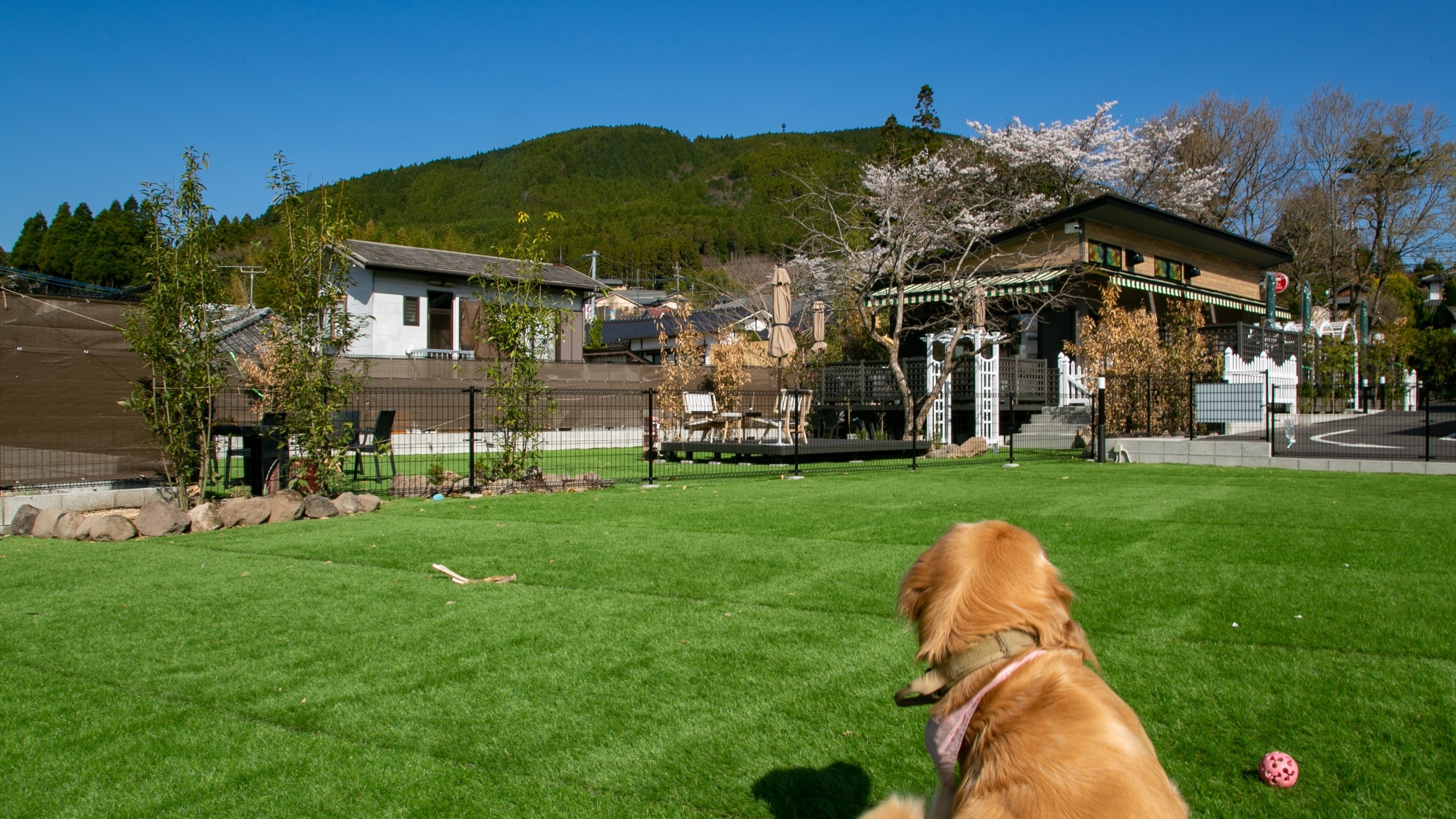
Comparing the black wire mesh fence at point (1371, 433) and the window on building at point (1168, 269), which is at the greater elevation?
the window on building at point (1168, 269)

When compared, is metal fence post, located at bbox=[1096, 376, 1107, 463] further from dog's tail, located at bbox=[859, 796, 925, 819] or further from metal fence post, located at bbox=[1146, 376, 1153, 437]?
dog's tail, located at bbox=[859, 796, 925, 819]

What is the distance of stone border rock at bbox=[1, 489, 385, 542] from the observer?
24.9 feet

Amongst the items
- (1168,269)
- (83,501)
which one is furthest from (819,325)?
(1168,269)

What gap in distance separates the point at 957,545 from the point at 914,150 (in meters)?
35.1

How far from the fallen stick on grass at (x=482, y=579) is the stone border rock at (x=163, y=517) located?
380cm

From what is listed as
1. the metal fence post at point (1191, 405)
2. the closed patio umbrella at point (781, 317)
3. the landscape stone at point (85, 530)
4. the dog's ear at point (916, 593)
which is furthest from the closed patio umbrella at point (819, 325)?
the dog's ear at point (916, 593)

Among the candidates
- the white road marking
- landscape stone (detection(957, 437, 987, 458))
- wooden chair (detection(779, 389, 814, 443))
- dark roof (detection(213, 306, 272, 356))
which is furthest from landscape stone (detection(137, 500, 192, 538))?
the white road marking

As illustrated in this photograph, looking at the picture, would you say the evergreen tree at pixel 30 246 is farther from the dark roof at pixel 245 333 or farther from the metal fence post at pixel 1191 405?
the metal fence post at pixel 1191 405

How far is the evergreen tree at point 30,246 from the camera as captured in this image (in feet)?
154

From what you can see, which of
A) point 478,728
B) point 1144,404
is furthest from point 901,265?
point 478,728

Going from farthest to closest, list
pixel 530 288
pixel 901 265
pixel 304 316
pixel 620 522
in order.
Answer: pixel 901 265, pixel 530 288, pixel 304 316, pixel 620 522

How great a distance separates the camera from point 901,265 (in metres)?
17.9

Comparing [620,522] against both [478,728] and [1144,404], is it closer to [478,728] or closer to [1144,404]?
[478,728]

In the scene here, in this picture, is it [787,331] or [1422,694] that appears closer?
[1422,694]
